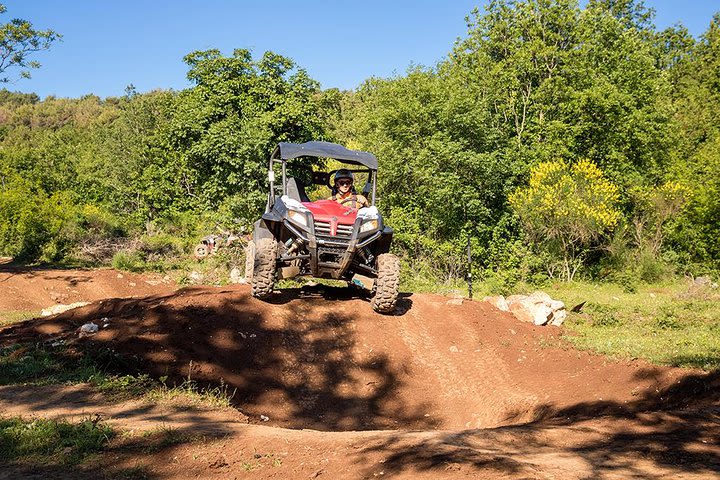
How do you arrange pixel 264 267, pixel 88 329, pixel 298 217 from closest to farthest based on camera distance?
pixel 88 329 → pixel 298 217 → pixel 264 267

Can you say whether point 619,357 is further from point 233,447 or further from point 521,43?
point 521,43

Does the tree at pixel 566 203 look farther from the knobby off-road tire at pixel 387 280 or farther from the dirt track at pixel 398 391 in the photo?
the knobby off-road tire at pixel 387 280

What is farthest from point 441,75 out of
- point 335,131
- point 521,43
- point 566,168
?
point 335,131

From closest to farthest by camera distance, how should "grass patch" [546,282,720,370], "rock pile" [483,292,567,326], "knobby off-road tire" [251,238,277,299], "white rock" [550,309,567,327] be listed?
"grass patch" [546,282,720,370], "knobby off-road tire" [251,238,277,299], "rock pile" [483,292,567,326], "white rock" [550,309,567,327]

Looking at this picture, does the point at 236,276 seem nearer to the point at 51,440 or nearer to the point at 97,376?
the point at 97,376

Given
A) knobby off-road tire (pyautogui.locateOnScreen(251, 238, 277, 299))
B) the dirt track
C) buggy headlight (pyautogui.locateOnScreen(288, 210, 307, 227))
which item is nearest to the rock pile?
the dirt track

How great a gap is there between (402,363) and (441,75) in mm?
25232

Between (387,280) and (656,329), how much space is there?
6.16 metres

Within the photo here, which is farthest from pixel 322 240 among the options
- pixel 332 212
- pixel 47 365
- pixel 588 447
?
pixel 588 447

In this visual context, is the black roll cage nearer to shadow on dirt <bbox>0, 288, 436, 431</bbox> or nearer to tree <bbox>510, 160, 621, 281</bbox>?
shadow on dirt <bbox>0, 288, 436, 431</bbox>

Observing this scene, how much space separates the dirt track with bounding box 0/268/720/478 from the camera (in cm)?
532

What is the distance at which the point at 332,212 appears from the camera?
11516 mm

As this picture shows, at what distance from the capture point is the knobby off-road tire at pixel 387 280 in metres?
11.5

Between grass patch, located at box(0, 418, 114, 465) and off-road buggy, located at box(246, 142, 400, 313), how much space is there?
214 inches
